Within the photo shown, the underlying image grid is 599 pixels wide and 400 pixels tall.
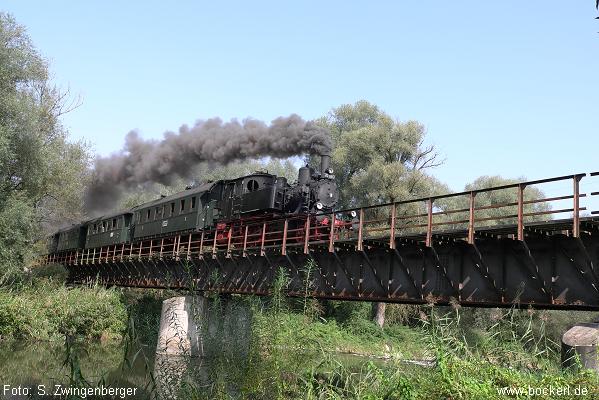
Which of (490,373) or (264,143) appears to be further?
(264,143)

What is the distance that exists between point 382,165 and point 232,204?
17.2 m

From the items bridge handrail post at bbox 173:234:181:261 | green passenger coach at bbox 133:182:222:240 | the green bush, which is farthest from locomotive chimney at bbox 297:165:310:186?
the green bush

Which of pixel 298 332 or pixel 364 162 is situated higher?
pixel 364 162

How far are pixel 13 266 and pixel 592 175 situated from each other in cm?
2463

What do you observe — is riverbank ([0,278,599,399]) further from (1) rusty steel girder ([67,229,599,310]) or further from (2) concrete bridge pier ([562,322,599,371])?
(1) rusty steel girder ([67,229,599,310])

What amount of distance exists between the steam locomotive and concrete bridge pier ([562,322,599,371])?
12.2 m

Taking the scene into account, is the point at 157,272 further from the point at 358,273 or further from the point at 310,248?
the point at 358,273

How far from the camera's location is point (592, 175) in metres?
10.8

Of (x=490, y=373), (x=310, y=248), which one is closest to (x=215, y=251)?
(x=310, y=248)

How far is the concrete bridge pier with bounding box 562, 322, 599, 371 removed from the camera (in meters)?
9.38

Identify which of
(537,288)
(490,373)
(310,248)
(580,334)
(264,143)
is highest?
(264,143)

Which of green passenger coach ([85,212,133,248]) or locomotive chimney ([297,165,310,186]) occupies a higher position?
locomotive chimney ([297,165,310,186])

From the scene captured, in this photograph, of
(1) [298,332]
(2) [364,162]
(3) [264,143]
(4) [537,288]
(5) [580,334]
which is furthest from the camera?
(2) [364,162]

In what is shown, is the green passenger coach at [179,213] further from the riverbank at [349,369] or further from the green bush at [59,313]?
the riverbank at [349,369]
